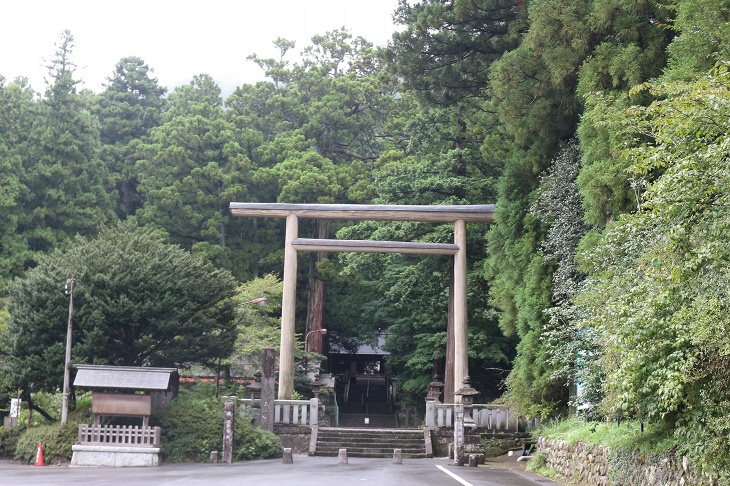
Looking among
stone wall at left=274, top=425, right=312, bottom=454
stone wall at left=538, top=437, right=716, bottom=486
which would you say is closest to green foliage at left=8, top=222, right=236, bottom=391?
stone wall at left=274, top=425, right=312, bottom=454

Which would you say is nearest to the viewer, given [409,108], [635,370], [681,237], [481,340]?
[681,237]

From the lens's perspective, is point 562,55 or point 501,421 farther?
point 501,421

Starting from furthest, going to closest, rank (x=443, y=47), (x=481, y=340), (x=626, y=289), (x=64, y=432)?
(x=481, y=340) → (x=443, y=47) → (x=64, y=432) → (x=626, y=289)

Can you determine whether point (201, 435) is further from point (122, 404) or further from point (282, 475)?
point (282, 475)

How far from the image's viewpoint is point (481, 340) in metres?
30.1

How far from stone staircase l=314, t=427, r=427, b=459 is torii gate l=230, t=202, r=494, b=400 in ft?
5.80

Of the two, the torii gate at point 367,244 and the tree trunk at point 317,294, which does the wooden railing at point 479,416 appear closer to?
the torii gate at point 367,244

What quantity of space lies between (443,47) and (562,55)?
270 inches

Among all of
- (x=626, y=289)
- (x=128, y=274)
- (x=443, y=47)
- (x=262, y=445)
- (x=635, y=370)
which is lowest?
(x=262, y=445)

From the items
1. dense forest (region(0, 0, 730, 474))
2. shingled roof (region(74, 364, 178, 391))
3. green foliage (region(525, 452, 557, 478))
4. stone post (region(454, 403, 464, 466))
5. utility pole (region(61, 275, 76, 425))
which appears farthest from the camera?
utility pole (region(61, 275, 76, 425))

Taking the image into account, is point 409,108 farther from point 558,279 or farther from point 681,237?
point 681,237

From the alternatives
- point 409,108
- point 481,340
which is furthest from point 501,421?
point 409,108

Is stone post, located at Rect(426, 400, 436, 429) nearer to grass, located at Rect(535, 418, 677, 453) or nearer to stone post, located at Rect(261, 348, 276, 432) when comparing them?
stone post, located at Rect(261, 348, 276, 432)

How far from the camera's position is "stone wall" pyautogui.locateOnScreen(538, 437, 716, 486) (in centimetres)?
1017
